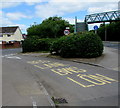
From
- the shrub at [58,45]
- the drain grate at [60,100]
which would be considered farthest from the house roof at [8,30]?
the drain grate at [60,100]

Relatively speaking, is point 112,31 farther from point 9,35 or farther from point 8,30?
point 8,30

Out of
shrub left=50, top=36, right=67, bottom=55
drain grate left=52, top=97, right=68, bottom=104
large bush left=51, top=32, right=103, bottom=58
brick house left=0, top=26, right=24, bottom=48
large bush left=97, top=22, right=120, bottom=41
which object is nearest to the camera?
drain grate left=52, top=97, right=68, bottom=104

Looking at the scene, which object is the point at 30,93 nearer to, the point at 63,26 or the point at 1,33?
the point at 63,26

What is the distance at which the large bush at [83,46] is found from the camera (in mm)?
14328

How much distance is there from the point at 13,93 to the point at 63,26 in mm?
42667

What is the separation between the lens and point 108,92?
589 cm

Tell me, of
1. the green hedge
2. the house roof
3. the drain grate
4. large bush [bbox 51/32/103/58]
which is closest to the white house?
the house roof

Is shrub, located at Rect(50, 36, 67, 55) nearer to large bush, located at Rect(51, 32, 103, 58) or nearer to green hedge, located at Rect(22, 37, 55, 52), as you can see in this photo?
large bush, located at Rect(51, 32, 103, 58)

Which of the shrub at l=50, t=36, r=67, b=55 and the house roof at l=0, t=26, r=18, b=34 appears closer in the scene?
the shrub at l=50, t=36, r=67, b=55

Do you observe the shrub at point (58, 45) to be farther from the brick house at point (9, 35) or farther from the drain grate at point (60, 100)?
the brick house at point (9, 35)

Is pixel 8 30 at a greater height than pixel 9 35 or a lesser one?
greater

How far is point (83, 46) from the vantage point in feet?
47.8

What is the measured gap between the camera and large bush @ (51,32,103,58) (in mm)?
14328

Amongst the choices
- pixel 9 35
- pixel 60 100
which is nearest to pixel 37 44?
pixel 60 100
